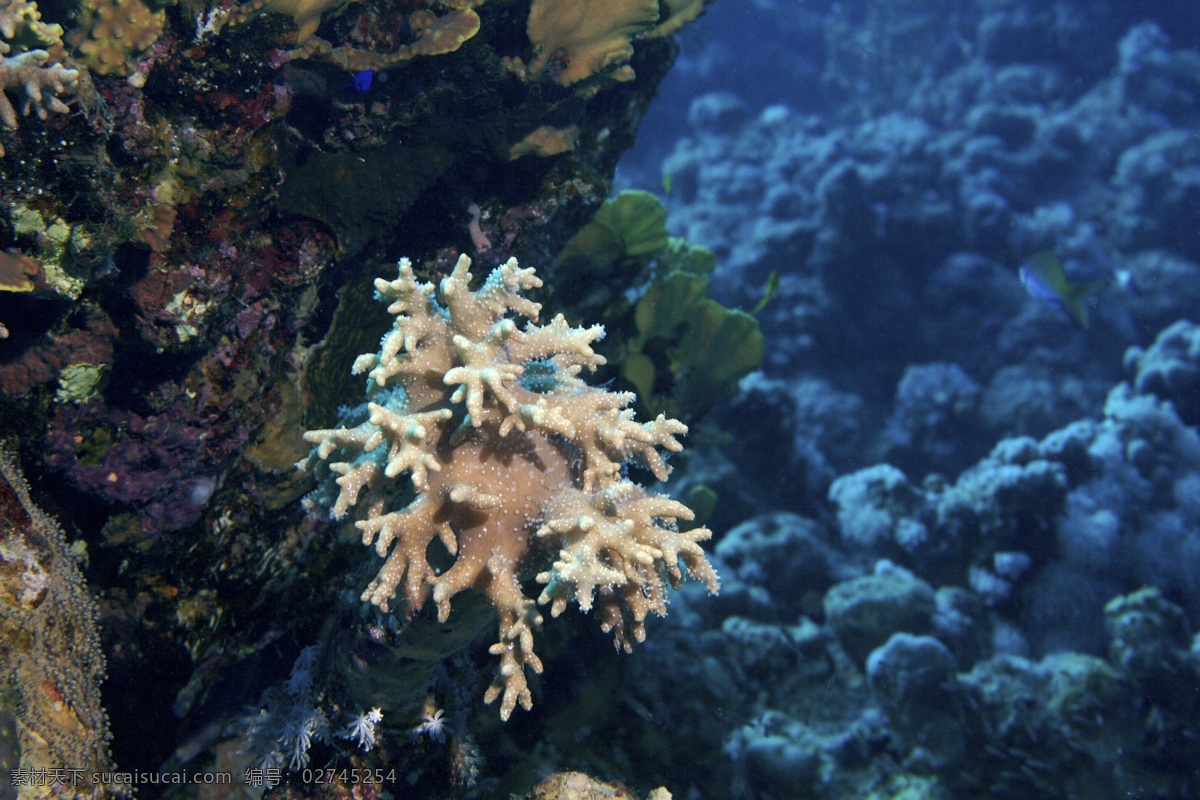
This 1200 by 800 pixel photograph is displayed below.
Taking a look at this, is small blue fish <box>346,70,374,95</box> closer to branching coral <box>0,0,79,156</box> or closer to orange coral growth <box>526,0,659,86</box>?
orange coral growth <box>526,0,659,86</box>

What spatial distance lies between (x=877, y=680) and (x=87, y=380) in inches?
237

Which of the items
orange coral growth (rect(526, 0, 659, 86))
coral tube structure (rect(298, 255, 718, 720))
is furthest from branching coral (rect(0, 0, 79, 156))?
orange coral growth (rect(526, 0, 659, 86))

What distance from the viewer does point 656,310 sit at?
4.84 meters

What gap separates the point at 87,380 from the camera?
2209 mm

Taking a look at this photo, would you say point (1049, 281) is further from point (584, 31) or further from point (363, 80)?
point (363, 80)

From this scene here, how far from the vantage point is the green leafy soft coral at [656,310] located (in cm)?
425

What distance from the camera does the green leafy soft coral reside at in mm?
4250

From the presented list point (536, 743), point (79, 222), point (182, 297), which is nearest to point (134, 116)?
point (79, 222)

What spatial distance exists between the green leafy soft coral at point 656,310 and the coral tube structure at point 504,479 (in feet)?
7.64

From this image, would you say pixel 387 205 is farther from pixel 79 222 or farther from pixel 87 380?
pixel 87 380

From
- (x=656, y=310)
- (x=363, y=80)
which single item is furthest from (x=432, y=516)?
(x=656, y=310)

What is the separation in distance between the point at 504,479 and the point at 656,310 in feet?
10.9

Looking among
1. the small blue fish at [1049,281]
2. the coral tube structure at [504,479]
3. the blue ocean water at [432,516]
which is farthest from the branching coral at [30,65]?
the small blue fish at [1049,281]

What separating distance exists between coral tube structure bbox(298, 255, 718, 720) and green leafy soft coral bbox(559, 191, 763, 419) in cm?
233
